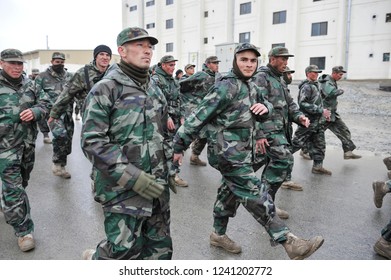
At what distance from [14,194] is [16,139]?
1.98 feet

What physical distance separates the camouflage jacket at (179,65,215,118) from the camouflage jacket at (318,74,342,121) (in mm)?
2359

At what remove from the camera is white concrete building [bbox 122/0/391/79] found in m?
26.8

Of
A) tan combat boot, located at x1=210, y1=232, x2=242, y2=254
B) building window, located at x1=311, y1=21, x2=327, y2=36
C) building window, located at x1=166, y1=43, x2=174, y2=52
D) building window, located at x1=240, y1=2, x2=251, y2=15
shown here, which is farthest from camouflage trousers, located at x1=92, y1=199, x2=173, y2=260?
building window, located at x1=166, y1=43, x2=174, y2=52

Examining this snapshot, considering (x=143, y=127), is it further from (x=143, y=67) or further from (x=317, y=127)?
(x=317, y=127)

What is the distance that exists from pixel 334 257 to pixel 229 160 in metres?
1.52

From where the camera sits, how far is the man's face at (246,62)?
3.24 metres

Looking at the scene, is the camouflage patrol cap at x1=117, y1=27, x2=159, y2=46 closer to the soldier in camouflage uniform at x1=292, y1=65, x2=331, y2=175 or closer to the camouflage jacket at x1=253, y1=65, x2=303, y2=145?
the camouflage jacket at x1=253, y1=65, x2=303, y2=145

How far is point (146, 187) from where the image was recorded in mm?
2232

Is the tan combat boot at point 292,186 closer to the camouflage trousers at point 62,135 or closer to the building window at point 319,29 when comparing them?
the camouflage trousers at point 62,135

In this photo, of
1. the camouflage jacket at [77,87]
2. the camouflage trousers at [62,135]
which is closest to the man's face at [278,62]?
the camouflage jacket at [77,87]

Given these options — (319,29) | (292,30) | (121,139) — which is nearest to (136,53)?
(121,139)

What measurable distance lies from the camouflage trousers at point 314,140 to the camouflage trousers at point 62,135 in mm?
4402

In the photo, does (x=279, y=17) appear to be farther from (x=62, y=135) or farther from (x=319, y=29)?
(x=62, y=135)

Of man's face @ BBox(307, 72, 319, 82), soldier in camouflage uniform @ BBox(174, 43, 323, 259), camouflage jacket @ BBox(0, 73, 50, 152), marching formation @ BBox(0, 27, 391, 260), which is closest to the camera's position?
marching formation @ BBox(0, 27, 391, 260)
